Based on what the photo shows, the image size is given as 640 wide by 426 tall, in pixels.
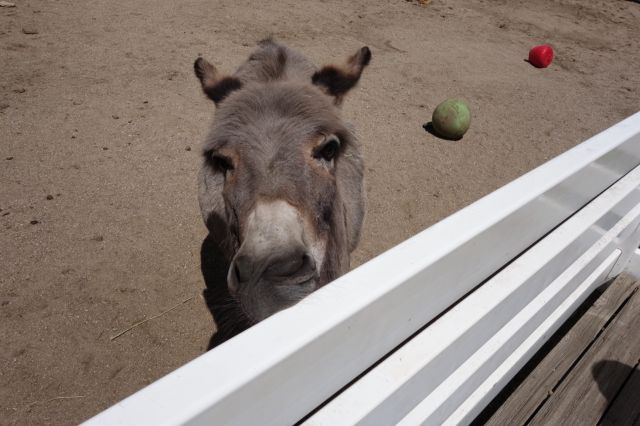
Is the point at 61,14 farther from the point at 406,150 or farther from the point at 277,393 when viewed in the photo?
the point at 277,393

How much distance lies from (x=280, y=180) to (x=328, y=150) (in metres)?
0.54

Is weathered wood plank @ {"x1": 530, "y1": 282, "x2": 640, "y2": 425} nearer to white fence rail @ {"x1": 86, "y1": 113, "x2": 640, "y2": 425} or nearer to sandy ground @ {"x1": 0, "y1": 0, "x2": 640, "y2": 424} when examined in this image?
white fence rail @ {"x1": 86, "y1": 113, "x2": 640, "y2": 425}

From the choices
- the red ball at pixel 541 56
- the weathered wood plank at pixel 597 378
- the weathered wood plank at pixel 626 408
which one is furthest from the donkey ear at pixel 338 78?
the red ball at pixel 541 56

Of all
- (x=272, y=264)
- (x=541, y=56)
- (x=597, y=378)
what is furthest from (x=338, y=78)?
(x=541, y=56)

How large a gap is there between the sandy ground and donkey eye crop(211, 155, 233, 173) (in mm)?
1576

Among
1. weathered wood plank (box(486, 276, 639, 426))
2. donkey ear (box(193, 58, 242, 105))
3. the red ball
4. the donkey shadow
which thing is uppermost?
the red ball

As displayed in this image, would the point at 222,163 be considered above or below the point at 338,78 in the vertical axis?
below

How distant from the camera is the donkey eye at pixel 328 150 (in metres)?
2.56

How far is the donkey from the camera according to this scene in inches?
75.1

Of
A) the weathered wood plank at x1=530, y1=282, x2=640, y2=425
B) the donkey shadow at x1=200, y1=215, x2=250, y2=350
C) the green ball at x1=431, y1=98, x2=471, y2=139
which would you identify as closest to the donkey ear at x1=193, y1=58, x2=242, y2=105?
the donkey shadow at x1=200, y1=215, x2=250, y2=350

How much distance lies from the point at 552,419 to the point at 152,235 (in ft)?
12.3

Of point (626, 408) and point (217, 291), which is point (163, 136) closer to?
point (217, 291)

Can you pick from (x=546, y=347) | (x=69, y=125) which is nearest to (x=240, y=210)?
(x=546, y=347)

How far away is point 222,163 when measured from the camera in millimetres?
2613
